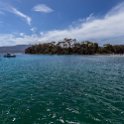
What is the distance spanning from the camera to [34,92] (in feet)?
99.5

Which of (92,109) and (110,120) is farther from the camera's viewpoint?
(92,109)

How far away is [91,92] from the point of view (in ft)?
97.3

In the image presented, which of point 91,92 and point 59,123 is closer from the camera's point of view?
point 59,123

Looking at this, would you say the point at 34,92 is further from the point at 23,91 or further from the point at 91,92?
the point at 91,92

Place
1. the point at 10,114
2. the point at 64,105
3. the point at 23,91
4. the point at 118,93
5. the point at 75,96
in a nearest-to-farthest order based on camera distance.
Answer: the point at 10,114, the point at 64,105, the point at 75,96, the point at 118,93, the point at 23,91

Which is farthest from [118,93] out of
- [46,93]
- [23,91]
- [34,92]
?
[23,91]

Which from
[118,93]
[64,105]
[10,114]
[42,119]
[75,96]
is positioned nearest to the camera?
[42,119]

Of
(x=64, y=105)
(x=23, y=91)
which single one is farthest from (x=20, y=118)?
(x=23, y=91)

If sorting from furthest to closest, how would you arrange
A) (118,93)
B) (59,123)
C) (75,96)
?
(118,93)
(75,96)
(59,123)

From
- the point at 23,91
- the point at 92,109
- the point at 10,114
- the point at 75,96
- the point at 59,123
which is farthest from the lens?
the point at 23,91

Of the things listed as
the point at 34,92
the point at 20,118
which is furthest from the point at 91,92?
the point at 20,118

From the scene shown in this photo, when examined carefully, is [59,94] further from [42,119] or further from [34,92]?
[42,119]

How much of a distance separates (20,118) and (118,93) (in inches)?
655

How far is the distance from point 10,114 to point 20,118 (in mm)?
1858
